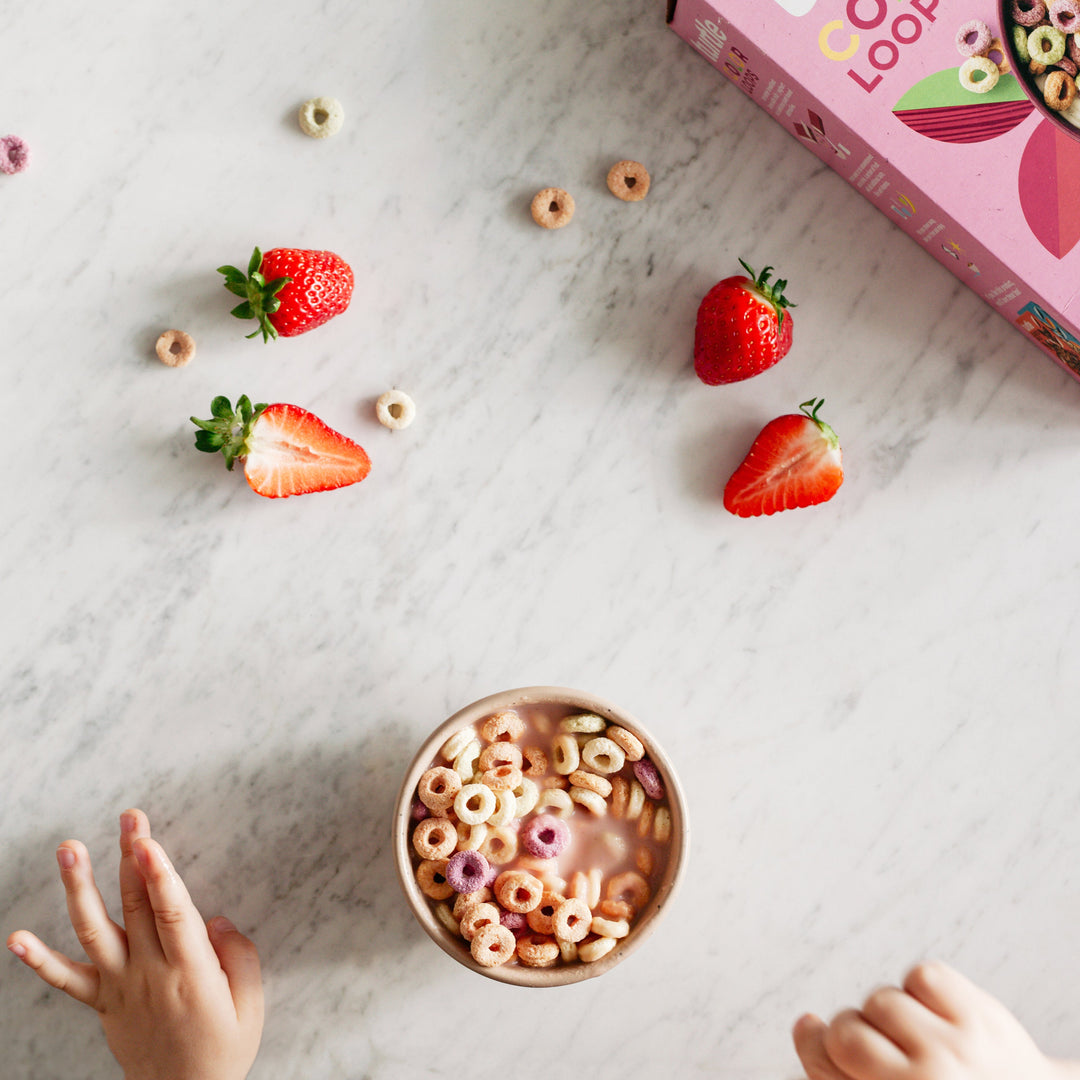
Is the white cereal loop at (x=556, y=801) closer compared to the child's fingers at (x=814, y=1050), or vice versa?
the child's fingers at (x=814, y=1050)

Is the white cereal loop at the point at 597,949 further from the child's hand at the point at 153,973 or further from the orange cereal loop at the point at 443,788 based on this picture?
the child's hand at the point at 153,973

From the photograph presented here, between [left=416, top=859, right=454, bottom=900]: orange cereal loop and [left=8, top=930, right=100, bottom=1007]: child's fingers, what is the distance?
42 centimetres

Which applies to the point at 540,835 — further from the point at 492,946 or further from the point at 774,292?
the point at 774,292

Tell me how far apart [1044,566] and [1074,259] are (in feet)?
1.25

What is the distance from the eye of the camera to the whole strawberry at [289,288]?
1009 millimetres

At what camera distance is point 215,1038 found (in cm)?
101

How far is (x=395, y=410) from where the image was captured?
106 centimetres

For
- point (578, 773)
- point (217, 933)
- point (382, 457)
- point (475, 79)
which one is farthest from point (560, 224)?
point (217, 933)

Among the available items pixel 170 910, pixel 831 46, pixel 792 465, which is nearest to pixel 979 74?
pixel 831 46

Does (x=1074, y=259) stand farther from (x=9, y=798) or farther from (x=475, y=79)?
(x=9, y=798)

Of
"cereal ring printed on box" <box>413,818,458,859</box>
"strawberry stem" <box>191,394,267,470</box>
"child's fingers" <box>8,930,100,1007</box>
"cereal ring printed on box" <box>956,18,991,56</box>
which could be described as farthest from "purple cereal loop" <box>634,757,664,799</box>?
"cereal ring printed on box" <box>956,18,991,56</box>

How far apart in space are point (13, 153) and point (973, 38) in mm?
1057

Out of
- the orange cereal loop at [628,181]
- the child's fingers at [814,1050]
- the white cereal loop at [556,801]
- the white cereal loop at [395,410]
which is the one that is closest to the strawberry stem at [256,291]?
the white cereal loop at [395,410]

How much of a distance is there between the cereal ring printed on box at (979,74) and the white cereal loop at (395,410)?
67cm
